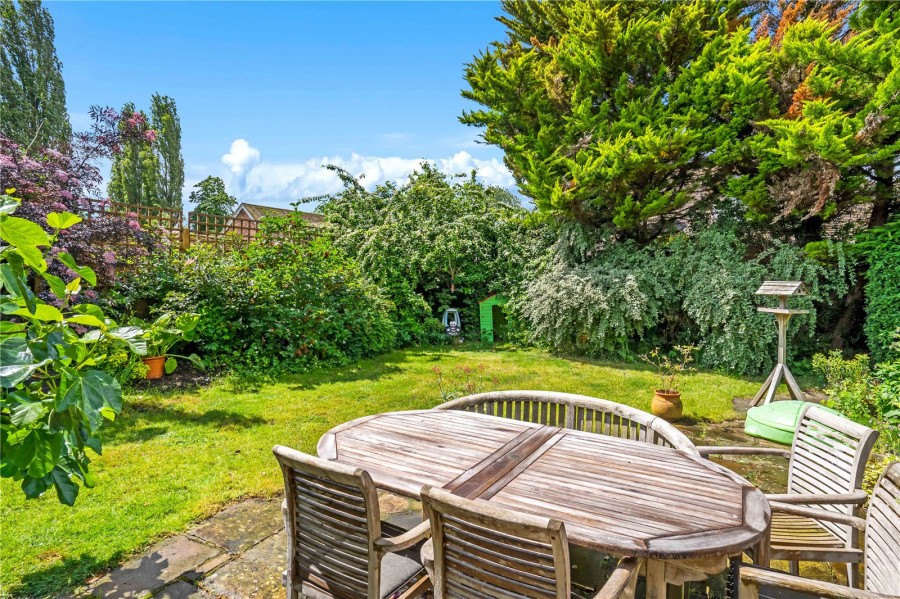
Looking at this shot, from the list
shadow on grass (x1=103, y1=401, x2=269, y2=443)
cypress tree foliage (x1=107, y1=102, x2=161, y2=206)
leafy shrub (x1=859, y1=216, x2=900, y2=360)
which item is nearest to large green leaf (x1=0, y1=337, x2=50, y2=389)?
shadow on grass (x1=103, y1=401, x2=269, y2=443)

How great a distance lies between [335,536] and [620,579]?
944mm

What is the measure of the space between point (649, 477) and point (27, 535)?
3.34 m

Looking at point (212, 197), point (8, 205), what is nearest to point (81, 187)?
point (8, 205)

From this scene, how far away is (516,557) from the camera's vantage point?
1234 millimetres

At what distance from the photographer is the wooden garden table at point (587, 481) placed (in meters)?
1.37

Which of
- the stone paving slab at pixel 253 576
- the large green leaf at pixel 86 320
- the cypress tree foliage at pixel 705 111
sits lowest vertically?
the stone paving slab at pixel 253 576

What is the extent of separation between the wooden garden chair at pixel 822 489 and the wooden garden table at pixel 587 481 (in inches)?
15.9

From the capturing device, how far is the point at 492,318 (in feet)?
33.4

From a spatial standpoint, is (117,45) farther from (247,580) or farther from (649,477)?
(649,477)

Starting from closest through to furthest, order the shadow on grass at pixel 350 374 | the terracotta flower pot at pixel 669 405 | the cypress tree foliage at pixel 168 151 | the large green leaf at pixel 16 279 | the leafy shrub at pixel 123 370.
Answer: the large green leaf at pixel 16 279 → the terracotta flower pot at pixel 669 405 → the leafy shrub at pixel 123 370 → the shadow on grass at pixel 350 374 → the cypress tree foliage at pixel 168 151

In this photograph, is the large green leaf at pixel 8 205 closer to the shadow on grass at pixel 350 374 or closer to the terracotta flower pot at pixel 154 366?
the shadow on grass at pixel 350 374

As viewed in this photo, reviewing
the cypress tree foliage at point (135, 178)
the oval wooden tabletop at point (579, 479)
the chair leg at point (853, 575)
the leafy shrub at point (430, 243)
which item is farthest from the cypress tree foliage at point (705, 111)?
the cypress tree foliage at point (135, 178)

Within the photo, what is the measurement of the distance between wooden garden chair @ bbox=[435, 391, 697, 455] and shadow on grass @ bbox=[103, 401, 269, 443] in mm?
2696

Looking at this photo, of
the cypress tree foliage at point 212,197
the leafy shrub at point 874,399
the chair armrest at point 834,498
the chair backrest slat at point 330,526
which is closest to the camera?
the chair backrest slat at point 330,526
